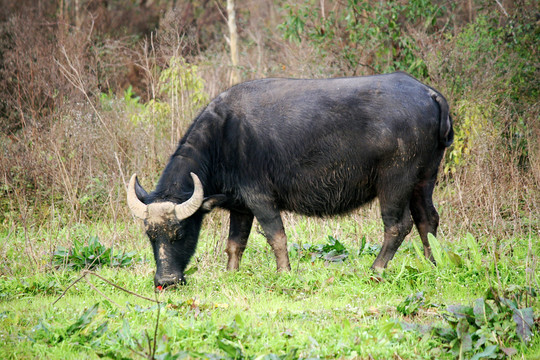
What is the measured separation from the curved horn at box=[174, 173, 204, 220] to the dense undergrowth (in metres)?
0.80

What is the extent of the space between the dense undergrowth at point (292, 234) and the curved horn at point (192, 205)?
795 mm

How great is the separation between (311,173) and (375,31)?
18.7ft

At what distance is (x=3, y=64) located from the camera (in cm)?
1170

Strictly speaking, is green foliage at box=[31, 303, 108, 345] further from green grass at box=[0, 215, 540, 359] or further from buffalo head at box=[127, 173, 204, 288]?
buffalo head at box=[127, 173, 204, 288]

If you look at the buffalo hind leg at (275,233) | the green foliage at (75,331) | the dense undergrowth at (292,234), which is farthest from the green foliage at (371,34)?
the green foliage at (75,331)

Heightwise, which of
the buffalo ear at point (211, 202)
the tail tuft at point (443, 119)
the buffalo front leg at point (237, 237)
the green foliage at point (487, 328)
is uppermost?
the tail tuft at point (443, 119)

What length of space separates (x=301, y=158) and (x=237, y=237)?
4.13ft

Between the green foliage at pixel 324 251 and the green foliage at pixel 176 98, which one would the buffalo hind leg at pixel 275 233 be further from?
the green foliage at pixel 176 98

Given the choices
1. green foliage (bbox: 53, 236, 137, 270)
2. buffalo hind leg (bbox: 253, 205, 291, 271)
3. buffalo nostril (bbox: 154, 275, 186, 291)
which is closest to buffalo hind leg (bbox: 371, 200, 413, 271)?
buffalo hind leg (bbox: 253, 205, 291, 271)

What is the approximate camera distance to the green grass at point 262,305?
4.37 meters

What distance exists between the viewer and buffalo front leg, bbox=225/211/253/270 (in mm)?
7094

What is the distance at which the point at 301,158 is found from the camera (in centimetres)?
673

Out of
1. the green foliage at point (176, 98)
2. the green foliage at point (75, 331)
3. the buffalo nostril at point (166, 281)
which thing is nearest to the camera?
the green foliage at point (75, 331)

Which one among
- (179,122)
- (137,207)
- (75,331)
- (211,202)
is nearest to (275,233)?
(211,202)
